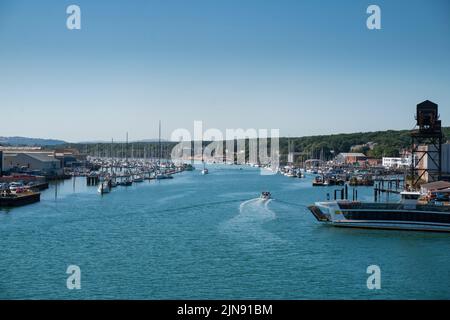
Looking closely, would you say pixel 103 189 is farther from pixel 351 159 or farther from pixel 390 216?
pixel 351 159

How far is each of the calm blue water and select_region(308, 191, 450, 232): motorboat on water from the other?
40cm

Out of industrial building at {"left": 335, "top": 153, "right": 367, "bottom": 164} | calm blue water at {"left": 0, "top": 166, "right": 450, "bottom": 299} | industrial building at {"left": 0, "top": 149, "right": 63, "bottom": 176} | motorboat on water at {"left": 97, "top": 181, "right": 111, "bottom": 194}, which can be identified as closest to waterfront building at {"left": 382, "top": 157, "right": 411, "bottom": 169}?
industrial building at {"left": 335, "top": 153, "right": 367, "bottom": 164}

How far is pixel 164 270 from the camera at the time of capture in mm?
Result: 11422

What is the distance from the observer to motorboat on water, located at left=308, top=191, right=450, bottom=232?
1684 cm

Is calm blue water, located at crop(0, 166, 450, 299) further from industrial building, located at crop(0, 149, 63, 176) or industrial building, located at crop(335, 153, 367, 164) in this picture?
industrial building, located at crop(335, 153, 367, 164)

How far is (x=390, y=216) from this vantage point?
1722 centimetres

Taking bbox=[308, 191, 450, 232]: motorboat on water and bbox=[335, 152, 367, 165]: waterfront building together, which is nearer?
bbox=[308, 191, 450, 232]: motorboat on water

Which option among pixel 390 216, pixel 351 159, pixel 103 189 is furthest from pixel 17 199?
pixel 351 159

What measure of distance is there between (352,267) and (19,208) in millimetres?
15294

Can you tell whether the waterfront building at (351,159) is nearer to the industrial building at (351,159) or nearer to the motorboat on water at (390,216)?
the industrial building at (351,159)

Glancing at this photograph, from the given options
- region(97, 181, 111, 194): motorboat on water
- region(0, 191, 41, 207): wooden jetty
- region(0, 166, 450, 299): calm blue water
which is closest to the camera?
region(0, 166, 450, 299): calm blue water

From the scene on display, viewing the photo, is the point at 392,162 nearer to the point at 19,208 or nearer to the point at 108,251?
the point at 19,208

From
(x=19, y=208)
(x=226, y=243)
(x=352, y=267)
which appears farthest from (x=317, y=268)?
(x=19, y=208)

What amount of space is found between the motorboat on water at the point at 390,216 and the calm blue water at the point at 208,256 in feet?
1.31
